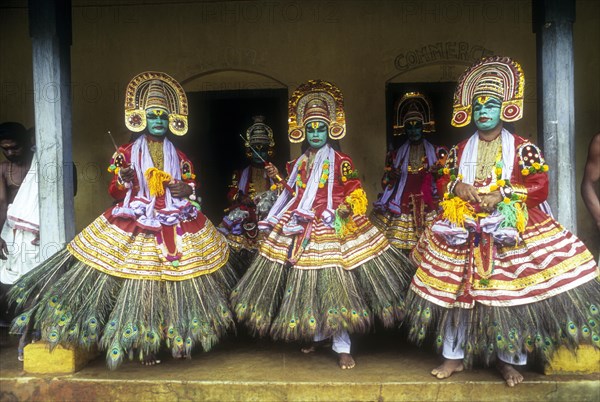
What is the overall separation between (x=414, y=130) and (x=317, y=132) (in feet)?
5.25

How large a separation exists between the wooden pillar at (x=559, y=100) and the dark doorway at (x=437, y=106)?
8.27ft

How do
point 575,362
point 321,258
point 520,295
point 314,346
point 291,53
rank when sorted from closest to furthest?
1. point 520,295
2. point 575,362
3. point 321,258
4. point 314,346
5. point 291,53

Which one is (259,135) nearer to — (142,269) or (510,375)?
(142,269)

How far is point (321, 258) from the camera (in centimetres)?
448

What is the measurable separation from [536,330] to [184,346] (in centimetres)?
250

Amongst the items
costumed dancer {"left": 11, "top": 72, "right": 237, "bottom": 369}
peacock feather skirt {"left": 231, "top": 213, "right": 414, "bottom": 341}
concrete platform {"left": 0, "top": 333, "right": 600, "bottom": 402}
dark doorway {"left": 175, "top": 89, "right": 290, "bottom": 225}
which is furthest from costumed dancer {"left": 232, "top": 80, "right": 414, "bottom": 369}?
dark doorway {"left": 175, "top": 89, "right": 290, "bottom": 225}

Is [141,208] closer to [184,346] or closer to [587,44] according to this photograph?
[184,346]

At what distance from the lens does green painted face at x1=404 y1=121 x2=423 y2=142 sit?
19.5ft

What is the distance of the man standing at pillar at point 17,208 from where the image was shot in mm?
5098

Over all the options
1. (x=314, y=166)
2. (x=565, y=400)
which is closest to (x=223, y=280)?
(x=314, y=166)

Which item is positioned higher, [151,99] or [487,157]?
[151,99]

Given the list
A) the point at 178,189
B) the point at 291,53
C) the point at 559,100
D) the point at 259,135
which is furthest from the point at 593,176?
the point at 291,53

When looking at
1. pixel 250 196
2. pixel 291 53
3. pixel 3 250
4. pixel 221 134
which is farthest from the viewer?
pixel 221 134

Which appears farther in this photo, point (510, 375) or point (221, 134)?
point (221, 134)
